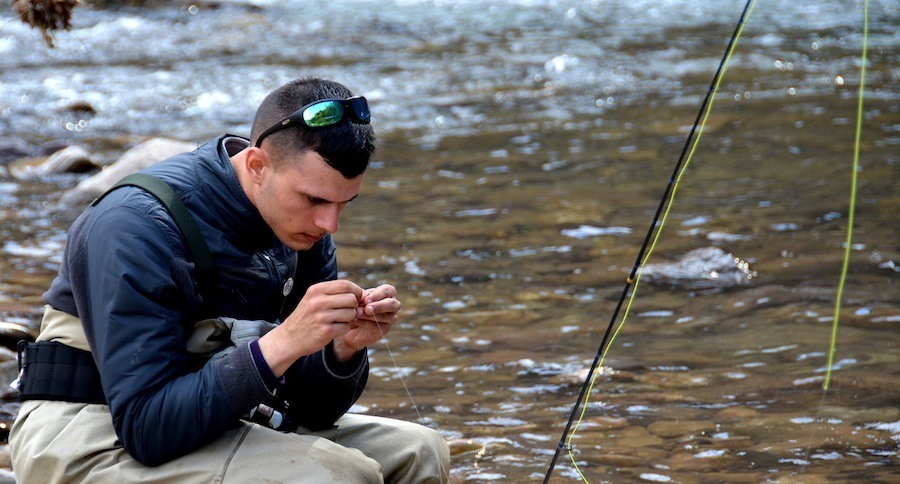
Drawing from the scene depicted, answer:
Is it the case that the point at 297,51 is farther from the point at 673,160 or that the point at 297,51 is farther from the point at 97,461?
the point at 97,461

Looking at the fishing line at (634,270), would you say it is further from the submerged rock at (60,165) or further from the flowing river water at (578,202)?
the submerged rock at (60,165)

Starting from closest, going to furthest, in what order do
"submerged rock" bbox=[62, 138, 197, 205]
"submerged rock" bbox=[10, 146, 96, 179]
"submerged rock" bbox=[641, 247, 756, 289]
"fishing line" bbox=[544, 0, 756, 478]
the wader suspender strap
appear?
the wader suspender strap, "fishing line" bbox=[544, 0, 756, 478], "submerged rock" bbox=[641, 247, 756, 289], "submerged rock" bbox=[62, 138, 197, 205], "submerged rock" bbox=[10, 146, 96, 179]

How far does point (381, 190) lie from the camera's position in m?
7.88

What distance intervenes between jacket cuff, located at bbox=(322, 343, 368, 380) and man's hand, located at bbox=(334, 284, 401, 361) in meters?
0.02

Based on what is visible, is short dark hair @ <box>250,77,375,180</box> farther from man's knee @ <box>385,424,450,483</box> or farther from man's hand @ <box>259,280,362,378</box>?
man's knee @ <box>385,424,450,483</box>

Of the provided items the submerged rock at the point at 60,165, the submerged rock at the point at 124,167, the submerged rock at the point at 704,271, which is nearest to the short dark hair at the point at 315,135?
the submerged rock at the point at 704,271

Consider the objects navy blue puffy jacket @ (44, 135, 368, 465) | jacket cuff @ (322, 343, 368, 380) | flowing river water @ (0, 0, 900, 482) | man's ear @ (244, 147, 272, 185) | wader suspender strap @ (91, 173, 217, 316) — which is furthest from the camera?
flowing river water @ (0, 0, 900, 482)

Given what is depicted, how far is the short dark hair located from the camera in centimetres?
255

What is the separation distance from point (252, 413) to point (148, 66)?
33.0 ft

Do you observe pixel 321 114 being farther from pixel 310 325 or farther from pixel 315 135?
pixel 310 325

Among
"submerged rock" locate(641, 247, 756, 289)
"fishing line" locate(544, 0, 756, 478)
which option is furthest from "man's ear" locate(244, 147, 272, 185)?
"submerged rock" locate(641, 247, 756, 289)

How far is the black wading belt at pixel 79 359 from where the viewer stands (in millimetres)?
2502

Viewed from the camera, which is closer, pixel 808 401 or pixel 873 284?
pixel 808 401

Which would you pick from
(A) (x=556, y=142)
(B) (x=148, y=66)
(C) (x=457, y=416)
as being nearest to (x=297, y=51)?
(B) (x=148, y=66)
